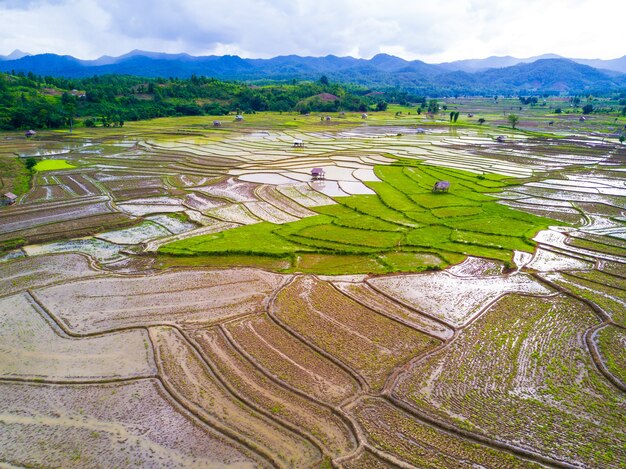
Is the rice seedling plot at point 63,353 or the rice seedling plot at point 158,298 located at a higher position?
the rice seedling plot at point 158,298

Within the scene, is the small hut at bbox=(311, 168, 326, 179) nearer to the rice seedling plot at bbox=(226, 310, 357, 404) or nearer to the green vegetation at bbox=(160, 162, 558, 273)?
the green vegetation at bbox=(160, 162, 558, 273)

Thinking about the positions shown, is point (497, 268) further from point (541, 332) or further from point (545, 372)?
point (545, 372)

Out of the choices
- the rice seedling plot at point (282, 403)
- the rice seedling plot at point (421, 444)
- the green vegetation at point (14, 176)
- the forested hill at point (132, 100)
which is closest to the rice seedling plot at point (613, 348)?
the rice seedling plot at point (421, 444)

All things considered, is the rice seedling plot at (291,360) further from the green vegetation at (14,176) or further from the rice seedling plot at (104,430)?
the green vegetation at (14,176)

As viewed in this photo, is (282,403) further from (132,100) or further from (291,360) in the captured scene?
(132,100)

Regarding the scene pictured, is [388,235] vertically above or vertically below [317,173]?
below

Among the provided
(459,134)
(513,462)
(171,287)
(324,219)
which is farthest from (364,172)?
(459,134)

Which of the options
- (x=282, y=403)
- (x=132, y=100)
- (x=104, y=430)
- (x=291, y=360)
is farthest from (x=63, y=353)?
(x=132, y=100)
